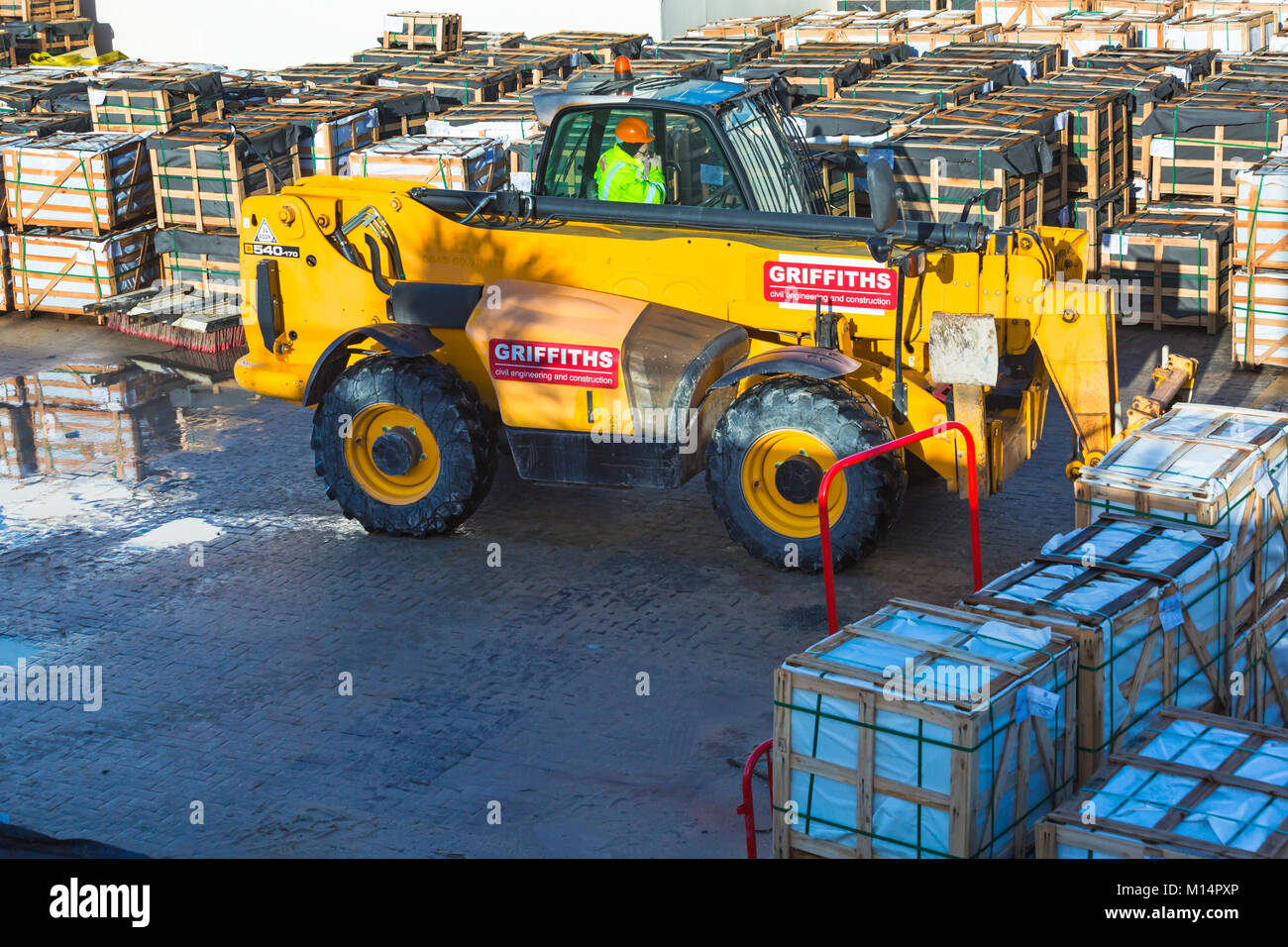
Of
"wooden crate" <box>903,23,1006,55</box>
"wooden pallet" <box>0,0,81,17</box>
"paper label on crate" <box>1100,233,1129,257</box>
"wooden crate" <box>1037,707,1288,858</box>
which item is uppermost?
"wooden pallet" <box>0,0,81,17</box>

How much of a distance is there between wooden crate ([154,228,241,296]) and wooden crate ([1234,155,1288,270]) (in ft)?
29.1

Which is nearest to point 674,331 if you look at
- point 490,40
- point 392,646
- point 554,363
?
point 554,363

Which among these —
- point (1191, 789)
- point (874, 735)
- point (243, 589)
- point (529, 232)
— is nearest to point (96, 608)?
point (243, 589)

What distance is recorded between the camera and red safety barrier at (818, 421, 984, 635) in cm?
807

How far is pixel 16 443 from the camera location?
42.4ft

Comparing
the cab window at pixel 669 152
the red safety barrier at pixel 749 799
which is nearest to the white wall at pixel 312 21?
the cab window at pixel 669 152

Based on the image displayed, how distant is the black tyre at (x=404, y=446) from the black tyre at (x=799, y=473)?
1549 millimetres

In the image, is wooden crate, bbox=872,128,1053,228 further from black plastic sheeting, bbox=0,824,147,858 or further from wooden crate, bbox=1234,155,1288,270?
black plastic sheeting, bbox=0,824,147,858

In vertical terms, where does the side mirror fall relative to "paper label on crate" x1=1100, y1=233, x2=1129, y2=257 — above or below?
above

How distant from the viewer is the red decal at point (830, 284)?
9883 millimetres

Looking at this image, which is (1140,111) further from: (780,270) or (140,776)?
(140,776)

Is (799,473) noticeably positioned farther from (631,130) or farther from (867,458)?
(631,130)

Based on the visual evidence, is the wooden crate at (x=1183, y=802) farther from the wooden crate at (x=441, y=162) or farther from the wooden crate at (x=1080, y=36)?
the wooden crate at (x=1080, y=36)

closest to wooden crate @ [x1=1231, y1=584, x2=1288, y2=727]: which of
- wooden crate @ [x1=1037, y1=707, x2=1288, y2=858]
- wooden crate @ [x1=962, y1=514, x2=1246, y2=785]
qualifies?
wooden crate @ [x1=962, y1=514, x2=1246, y2=785]
